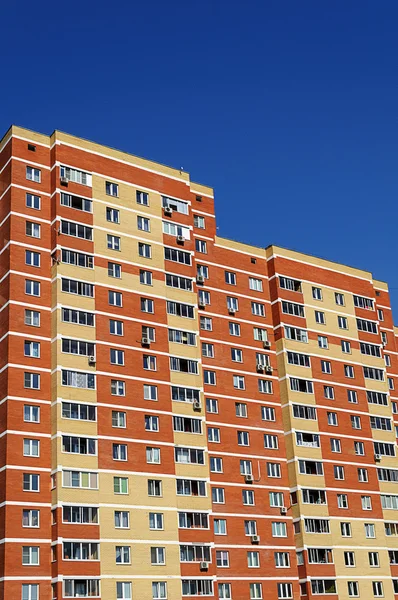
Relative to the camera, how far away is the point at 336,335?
281 ft

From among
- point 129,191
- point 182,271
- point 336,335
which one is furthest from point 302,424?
point 129,191

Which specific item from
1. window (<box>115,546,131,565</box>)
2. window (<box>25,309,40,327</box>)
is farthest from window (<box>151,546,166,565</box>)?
window (<box>25,309,40,327</box>)

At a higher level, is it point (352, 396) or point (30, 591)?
point (352, 396)

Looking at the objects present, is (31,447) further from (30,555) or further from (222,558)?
(222,558)

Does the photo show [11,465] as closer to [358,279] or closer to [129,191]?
[129,191]

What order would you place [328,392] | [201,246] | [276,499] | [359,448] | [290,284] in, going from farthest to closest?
[290,284], [359,448], [328,392], [201,246], [276,499]

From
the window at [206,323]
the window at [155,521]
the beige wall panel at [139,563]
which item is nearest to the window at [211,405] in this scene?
the window at [206,323]

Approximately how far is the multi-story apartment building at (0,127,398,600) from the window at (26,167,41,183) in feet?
1.05

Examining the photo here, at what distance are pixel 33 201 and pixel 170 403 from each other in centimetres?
1930

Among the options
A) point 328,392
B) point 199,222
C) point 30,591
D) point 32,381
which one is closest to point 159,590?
point 30,591

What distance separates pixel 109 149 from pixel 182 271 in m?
12.1

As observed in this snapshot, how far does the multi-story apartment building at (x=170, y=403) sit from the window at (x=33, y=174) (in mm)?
320

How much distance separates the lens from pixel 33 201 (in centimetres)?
6869

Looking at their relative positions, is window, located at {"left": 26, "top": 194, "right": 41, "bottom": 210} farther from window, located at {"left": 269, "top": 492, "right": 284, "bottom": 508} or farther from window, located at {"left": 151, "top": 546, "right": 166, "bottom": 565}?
window, located at {"left": 269, "top": 492, "right": 284, "bottom": 508}
